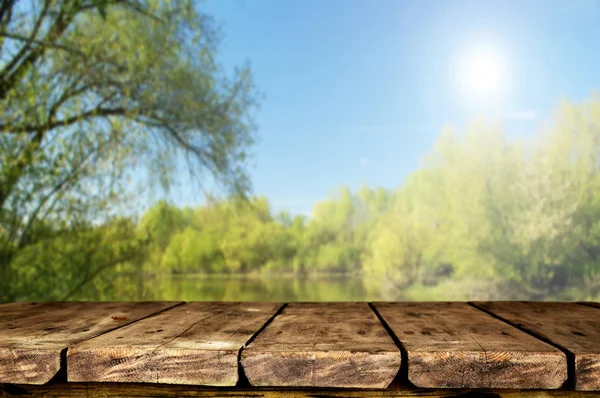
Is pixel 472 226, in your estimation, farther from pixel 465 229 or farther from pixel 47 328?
pixel 47 328

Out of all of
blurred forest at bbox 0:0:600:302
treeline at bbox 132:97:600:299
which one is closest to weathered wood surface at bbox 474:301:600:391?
blurred forest at bbox 0:0:600:302

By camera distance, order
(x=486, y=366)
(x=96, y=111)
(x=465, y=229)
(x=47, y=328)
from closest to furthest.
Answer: (x=486, y=366)
(x=47, y=328)
(x=96, y=111)
(x=465, y=229)

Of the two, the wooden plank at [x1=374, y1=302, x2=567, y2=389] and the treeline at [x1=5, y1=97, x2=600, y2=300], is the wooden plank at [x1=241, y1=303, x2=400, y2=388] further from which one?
the treeline at [x1=5, y1=97, x2=600, y2=300]

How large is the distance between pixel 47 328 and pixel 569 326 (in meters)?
1.09

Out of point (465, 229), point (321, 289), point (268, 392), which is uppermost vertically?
point (465, 229)

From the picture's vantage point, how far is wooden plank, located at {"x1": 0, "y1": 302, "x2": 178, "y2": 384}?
1011 millimetres

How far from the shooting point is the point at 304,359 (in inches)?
37.0

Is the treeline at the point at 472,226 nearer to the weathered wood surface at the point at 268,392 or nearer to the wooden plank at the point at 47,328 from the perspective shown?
the wooden plank at the point at 47,328

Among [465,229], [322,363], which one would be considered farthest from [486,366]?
[465,229]

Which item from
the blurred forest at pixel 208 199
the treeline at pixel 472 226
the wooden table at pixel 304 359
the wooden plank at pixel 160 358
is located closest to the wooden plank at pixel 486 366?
the wooden table at pixel 304 359

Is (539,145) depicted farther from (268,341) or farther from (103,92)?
(268,341)

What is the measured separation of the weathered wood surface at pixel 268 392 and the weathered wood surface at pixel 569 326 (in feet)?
0.26

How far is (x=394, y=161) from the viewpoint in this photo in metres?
6.57

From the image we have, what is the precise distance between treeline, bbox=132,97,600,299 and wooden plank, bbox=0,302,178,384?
15.1 feet
